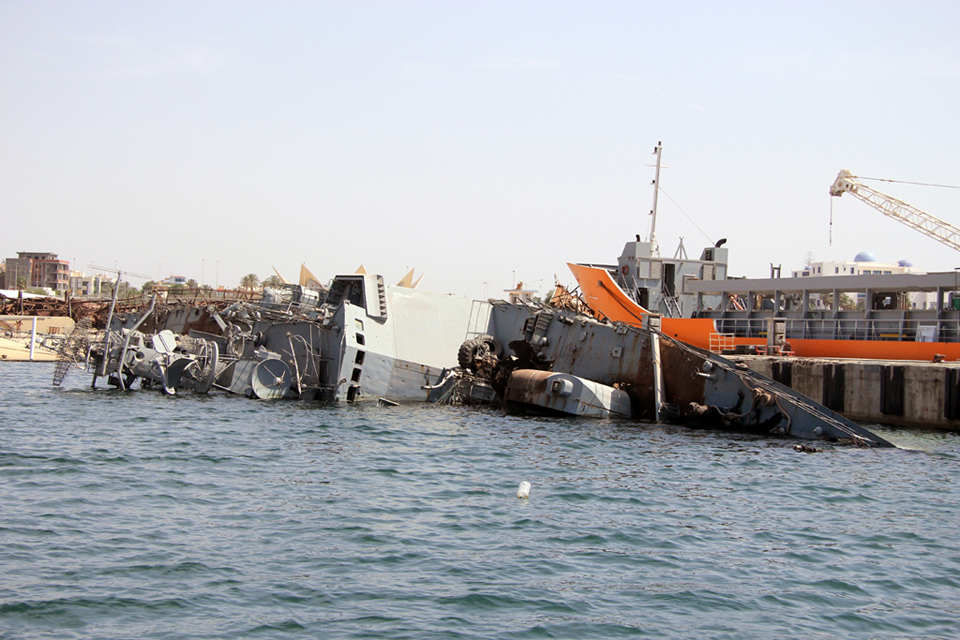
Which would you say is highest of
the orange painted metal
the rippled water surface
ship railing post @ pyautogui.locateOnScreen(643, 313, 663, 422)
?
the orange painted metal

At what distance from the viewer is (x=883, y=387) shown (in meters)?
30.3

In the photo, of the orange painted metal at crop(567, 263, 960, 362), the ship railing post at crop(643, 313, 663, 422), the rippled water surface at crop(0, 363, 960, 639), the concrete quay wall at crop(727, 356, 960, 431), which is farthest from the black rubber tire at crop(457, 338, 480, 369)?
the concrete quay wall at crop(727, 356, 960, 431)

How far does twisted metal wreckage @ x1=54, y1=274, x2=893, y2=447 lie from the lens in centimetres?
2908

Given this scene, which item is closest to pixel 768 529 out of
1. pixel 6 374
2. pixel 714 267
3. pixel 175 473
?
pixel 175 473

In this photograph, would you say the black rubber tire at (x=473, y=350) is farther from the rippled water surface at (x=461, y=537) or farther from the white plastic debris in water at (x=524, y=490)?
the white plastic debris in water at (x=524, y=490)

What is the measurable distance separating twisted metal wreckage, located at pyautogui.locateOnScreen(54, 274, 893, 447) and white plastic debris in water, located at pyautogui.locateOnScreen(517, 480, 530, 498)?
38.1 feet

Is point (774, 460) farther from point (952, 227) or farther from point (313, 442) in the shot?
point (952, 227)

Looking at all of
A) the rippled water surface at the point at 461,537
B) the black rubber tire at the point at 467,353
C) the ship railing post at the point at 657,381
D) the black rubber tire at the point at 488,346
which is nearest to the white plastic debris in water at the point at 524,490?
the rippled water surface at the point at 461,537

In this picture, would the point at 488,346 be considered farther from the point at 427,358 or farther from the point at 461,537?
the point at 461,537

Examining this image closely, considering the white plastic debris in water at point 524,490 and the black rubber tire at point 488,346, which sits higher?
the black rubber tire at point 488,346

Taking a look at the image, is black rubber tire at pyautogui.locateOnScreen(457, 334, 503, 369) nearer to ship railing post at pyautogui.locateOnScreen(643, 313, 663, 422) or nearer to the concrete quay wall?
ship railing post at pyautogui.locateOnScreen(643, 313, 663, 422)

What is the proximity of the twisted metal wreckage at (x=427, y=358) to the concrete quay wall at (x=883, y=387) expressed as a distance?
567 centimetres

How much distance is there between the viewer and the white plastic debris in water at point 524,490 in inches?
680

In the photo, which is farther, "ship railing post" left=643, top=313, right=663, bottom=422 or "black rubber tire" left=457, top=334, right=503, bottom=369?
"black rubber tire" left=457, top=334, right=503, bottom=369
